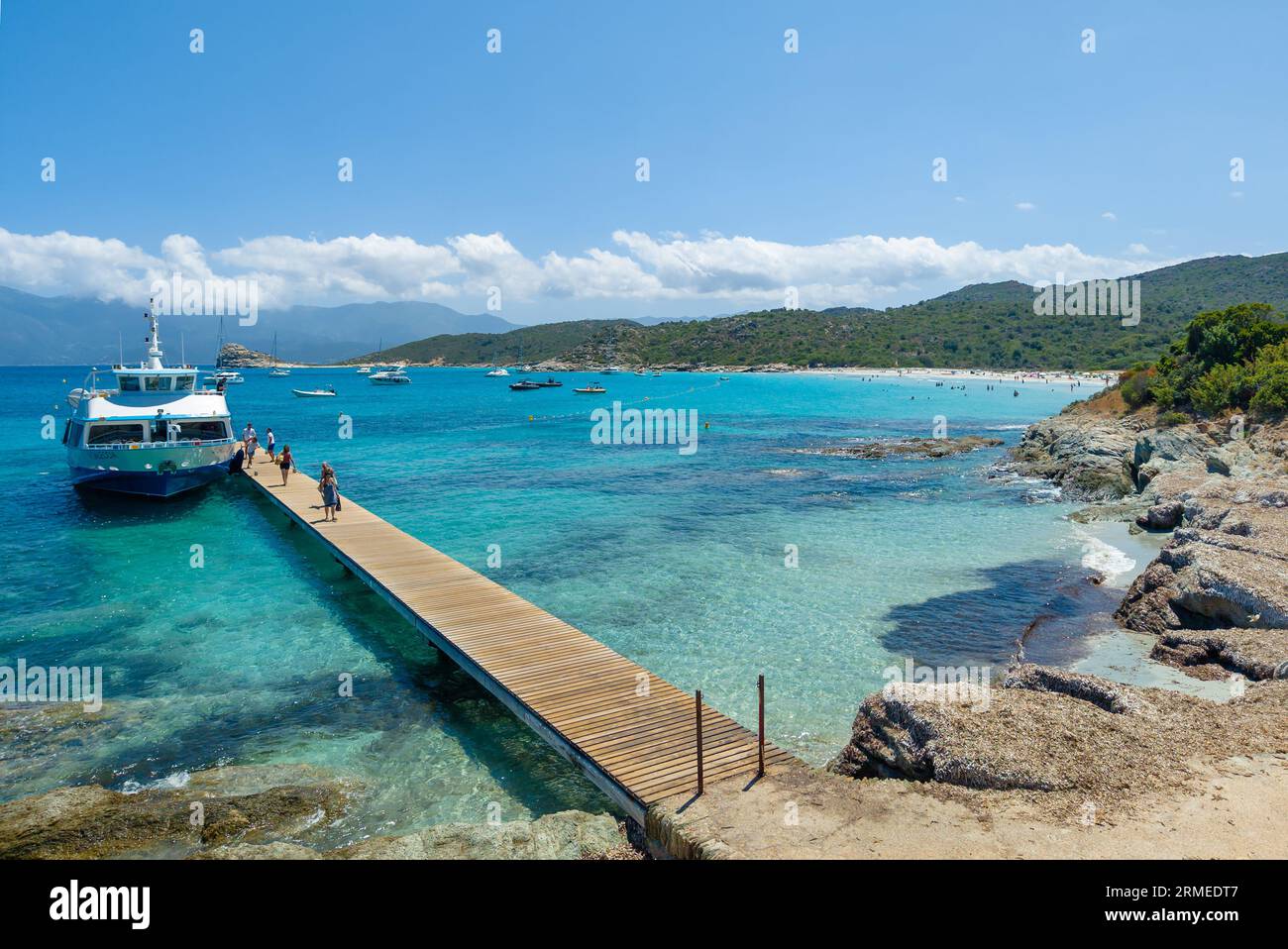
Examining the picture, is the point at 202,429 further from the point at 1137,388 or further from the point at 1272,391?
the point at 1137,388

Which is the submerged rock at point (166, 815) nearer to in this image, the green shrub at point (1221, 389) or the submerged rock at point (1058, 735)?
the submerged rock at point (1058, 735)

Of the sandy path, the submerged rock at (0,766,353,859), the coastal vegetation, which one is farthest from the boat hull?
the coastal vegetation

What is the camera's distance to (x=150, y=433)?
102ft

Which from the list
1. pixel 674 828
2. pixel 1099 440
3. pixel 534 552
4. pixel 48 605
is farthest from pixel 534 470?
pixel 674 828

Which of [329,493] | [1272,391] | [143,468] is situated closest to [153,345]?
[143,468]

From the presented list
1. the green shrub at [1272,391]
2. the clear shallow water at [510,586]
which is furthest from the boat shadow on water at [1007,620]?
the green shrub at [1272,391]

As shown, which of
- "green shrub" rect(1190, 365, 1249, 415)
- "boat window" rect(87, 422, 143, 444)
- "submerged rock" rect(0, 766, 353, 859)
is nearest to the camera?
"submerged rock" rect(0, 766, 353, 859)

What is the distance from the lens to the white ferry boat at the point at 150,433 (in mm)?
29656

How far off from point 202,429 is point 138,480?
4046 mm

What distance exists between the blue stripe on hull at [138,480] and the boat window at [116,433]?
1383 mm

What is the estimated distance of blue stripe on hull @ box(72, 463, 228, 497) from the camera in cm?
2983

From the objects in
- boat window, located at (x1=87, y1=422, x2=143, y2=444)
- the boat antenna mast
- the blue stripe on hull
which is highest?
the boat antenna mast

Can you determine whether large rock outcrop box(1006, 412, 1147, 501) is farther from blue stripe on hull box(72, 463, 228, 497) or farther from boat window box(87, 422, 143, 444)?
boat window box(87, 422, 143, 444)

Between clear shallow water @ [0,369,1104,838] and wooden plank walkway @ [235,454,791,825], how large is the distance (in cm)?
92
